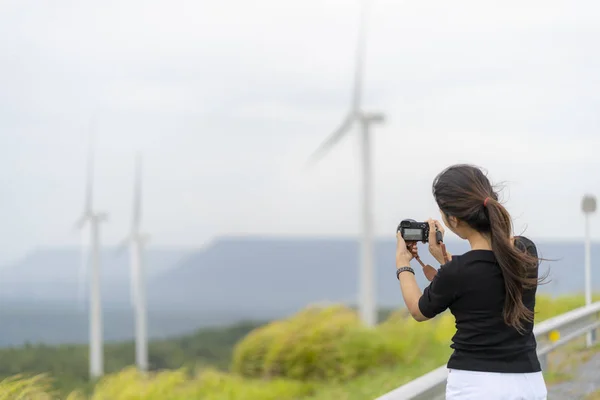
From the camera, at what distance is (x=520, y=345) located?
297cm

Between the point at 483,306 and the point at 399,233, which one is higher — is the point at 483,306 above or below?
below

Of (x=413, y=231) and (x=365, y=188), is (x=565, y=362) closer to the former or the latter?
(x=413, y=231)

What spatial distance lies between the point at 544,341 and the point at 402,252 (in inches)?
156

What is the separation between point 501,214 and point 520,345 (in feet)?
1.43

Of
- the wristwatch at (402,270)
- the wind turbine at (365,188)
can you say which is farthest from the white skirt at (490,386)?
the wind turbine at (365,188)

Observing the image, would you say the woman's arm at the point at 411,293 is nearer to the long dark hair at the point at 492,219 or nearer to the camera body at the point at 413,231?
the camera body at the point at 413,231

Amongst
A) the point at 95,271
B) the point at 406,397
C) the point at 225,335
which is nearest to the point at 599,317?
the point at 406,397

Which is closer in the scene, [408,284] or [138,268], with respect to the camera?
[408,284]

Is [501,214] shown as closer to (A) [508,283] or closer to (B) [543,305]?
(A) [508,283]

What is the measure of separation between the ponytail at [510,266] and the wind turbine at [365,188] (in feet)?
45.4

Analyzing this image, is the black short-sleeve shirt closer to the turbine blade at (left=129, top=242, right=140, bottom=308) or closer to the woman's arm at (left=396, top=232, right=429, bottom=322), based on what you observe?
the woman's arm at (left=396, top=232, right=429, bottom=322)

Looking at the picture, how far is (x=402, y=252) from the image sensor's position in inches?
121

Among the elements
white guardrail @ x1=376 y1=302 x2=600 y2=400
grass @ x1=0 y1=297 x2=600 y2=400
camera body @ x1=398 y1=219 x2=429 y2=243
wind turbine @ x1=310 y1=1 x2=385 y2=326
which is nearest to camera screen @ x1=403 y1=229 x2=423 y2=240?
camera body @ x1=398 y1=219 x2=429 y2=243

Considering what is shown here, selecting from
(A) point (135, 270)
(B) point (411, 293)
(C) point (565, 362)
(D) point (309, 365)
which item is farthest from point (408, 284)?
Result: (A) point (135, 270)
